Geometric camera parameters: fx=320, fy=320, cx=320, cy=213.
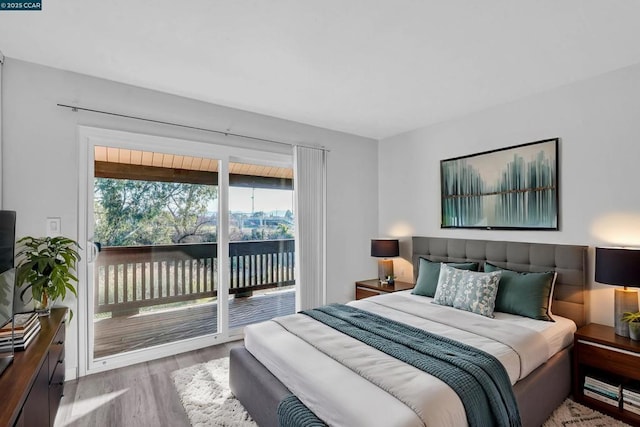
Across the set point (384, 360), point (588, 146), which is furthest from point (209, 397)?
point (588, 146)

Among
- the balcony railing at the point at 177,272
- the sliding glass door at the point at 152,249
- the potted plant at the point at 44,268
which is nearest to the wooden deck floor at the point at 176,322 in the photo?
the sliding glass door at the point at 152,249

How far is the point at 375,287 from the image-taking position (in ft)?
13.0

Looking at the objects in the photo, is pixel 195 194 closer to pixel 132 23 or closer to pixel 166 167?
pixel 166 167

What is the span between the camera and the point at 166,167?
3240 mm

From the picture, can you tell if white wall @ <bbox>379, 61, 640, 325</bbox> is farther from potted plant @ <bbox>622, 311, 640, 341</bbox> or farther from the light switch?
the light switch

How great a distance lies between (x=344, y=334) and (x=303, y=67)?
81.4 inches

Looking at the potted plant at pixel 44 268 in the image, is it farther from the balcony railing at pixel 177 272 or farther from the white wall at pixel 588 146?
the white wall at pixel 588 146

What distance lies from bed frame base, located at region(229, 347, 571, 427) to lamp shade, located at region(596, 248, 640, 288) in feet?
2.12

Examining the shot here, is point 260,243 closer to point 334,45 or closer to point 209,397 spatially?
point 209,397

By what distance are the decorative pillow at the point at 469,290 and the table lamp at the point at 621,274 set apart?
0.71 meters

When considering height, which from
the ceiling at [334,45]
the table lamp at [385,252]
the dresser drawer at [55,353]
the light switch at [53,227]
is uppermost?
the ceiling at [334,45]

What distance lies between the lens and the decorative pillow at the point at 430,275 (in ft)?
10.8

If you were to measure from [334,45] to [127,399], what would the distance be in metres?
3.03

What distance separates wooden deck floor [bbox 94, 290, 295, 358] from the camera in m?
2.96
